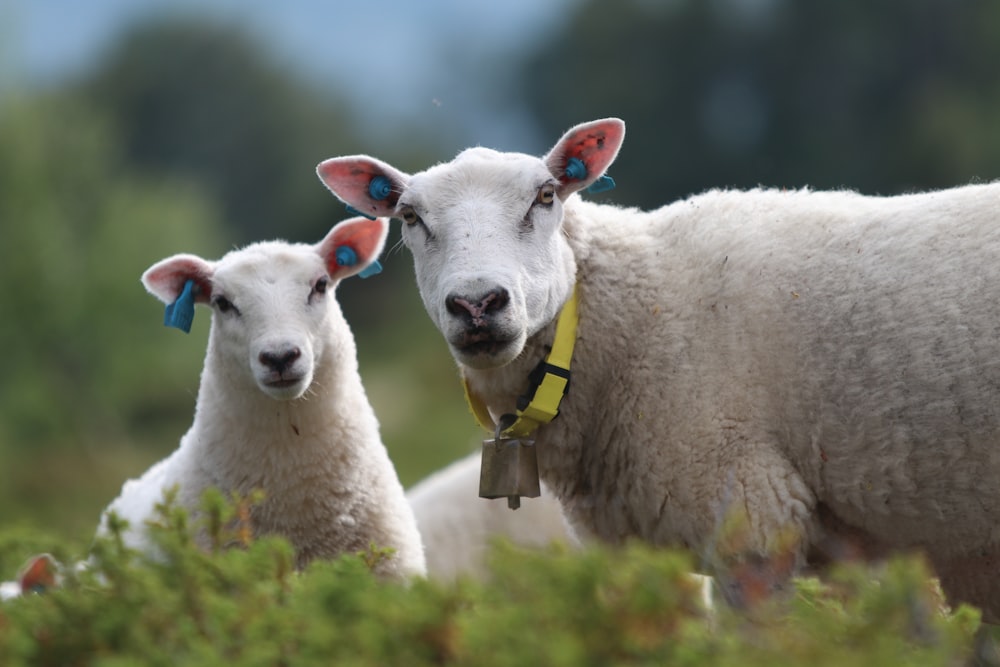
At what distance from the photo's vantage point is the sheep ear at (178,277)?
6.45m

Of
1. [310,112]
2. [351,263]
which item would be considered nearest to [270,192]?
[310,112]

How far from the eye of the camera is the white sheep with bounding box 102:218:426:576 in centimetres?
607

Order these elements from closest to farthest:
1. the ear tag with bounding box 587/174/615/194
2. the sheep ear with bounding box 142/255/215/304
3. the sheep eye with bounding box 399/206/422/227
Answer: the sheep eye with bounding box 399/206/422/227
the ear tag with bounding box 587/174/615/194
the sheep ear with bounding box 142/255/215/304

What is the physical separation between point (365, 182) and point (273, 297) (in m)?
→ 0.84

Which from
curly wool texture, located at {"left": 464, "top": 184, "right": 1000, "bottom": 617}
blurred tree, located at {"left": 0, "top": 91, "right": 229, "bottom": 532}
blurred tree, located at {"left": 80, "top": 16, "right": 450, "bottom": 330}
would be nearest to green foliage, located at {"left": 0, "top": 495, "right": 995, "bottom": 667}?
curly wool texture, located at {"left": 464, "top": 184, "right": 1000, "bottom": 617}

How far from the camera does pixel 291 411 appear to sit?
6344mm

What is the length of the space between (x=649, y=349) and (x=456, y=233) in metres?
0.87

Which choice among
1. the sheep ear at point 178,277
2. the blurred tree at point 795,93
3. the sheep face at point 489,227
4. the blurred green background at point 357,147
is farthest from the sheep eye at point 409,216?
the blurred tree at point 795,93

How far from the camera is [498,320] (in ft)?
15.5

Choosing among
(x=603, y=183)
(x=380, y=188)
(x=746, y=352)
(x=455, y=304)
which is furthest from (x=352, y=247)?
(x=746, y=352)

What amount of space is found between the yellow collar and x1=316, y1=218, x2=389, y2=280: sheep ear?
4.95ft

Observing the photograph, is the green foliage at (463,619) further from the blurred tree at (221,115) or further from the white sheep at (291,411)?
the blurred tree at (221,115)

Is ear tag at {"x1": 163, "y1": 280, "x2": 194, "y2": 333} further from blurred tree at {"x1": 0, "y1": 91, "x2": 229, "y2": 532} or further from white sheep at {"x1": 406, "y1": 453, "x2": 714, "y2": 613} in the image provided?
blurred tree at {"x1": 0, "y1": 91, "x2": 229, "y2": 532}

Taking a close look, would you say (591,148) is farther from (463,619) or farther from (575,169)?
(463,619)
